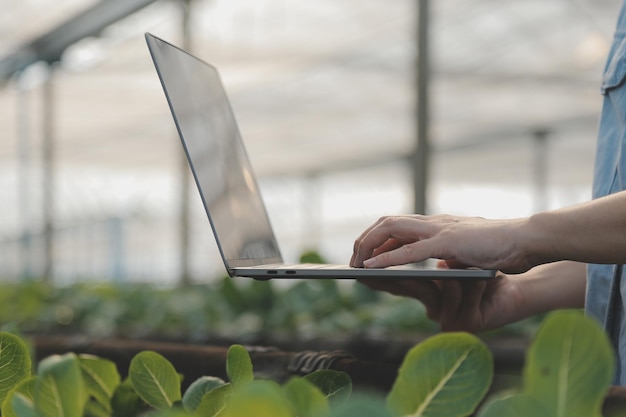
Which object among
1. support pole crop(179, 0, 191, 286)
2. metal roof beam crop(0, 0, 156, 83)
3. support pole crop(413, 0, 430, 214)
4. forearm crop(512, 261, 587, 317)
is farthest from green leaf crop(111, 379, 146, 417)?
metal roof beam crop(0, 0, 156, 83)

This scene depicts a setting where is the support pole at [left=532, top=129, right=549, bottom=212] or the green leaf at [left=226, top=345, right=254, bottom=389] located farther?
the support pole at [left=532, top=129, right=549, bottom=212]

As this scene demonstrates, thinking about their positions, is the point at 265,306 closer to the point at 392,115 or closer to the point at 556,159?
the point at 392,115

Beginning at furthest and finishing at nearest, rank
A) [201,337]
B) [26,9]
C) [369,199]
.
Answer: [369,199], [26,9], [201,337]

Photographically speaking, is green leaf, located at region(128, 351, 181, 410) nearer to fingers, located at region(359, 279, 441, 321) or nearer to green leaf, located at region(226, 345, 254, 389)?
green leaf, located at region(226, 345, 254, 389)

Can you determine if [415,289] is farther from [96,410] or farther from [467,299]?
[96,410]

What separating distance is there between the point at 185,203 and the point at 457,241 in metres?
3.72

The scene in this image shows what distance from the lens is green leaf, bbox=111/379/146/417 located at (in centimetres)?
72

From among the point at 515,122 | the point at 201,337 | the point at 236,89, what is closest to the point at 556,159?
the point at 515,122

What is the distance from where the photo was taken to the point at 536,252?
0.80m

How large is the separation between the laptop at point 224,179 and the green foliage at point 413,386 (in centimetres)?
21

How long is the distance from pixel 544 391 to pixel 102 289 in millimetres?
3103

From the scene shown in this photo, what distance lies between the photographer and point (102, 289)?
3.34 metres

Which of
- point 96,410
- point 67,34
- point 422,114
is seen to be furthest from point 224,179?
point 67,34

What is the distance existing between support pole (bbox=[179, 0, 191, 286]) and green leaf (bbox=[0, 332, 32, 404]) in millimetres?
3629
